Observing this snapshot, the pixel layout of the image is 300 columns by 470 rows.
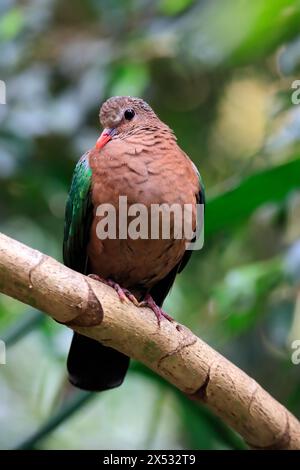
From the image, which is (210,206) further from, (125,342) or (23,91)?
(23,91)

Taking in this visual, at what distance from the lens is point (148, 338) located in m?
2.67

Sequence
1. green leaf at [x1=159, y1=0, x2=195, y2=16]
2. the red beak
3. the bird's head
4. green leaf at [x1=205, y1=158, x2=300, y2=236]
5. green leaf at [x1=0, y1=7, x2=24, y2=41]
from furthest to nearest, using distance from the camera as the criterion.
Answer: green leaf at [x1=0, y1=7, x2=24, y2=41] → green leaf at [x1=159, y1=0, x2=195, y2=16] → the bird's head → the red beak → green leaf at [x1=205, y1=158, x2=300, y2=236]

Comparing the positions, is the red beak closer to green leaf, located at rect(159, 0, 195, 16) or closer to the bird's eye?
the bird's eye

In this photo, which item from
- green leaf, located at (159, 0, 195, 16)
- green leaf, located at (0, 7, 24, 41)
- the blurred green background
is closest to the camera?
the blurred green background

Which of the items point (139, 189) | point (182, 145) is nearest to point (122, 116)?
point (139, 189)

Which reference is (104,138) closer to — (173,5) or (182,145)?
(173,5)

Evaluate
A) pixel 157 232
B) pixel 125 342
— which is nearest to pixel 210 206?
pixel 157 232

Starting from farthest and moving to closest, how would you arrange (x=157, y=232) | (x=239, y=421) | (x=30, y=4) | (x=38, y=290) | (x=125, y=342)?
(x=30, y=4) < (x=157, y=232) < (x=239, y=421) < (x=125, y=342) < (x=38, y=290)

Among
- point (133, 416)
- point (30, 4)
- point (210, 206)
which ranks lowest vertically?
point (133, 416)

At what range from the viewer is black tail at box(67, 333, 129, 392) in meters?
3.16

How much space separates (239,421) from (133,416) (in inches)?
85.5

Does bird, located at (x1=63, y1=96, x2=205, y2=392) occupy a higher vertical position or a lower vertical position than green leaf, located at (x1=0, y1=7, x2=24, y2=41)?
lower

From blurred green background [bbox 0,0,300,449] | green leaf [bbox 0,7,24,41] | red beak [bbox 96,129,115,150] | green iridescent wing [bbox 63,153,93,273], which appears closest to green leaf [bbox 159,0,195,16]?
blurred green background [bbox 0,0,300,449]
